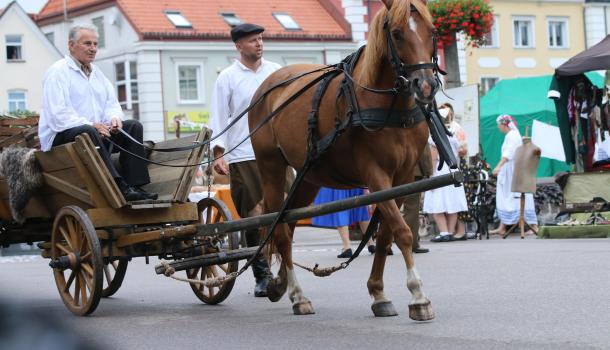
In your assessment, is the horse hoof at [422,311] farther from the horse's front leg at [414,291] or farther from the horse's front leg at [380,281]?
the horse's front leg at [380,281]

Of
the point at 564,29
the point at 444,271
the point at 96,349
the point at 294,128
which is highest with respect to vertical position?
the point at 564,29

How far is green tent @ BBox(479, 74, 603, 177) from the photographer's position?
1196 inches

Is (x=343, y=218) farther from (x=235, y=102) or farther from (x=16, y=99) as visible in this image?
(x=16, y=99)

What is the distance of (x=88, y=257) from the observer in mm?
7809

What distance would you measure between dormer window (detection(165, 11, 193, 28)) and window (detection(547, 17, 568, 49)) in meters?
19.4

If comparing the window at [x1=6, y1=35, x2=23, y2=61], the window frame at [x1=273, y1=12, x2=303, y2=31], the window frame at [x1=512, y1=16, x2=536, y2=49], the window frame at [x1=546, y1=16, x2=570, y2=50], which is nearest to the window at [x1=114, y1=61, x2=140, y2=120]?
the window at [x1=6, y1=35, x2=23, y2=61]

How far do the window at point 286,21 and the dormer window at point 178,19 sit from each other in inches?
188

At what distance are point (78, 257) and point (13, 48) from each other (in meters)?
47.5

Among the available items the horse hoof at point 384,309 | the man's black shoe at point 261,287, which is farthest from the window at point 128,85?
the horse hoof at point 384,309

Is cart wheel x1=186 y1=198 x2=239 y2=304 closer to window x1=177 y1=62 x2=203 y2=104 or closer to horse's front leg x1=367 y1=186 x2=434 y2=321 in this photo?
horse's front leg x1=367 y1=186 x2=434 y2=321

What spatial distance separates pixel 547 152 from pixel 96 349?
21.0 meters

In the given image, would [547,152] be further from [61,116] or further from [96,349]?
[96,349]

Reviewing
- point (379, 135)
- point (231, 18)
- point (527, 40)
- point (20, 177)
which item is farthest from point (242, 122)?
point (527, 40)

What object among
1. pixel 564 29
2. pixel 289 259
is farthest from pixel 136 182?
pixel 564 29
